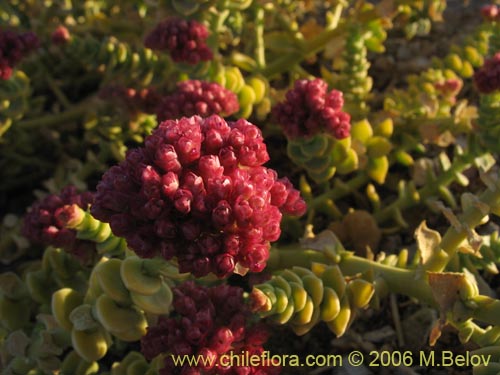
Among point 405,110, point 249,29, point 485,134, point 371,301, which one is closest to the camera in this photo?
point 371,301

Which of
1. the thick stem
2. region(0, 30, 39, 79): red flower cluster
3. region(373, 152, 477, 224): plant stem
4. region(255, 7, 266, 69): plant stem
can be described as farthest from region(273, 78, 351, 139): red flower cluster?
region(0, 30, 39, 79): red flower cluster

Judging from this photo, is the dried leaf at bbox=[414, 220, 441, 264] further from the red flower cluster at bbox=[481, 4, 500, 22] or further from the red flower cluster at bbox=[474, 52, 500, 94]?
the red flower cluster at bbox=[481, 4, 500, 22]

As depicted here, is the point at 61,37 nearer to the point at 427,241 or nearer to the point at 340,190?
the point at 340,190

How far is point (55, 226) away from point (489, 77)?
4.04ft

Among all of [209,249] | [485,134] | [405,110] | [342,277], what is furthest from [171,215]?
[405,110]

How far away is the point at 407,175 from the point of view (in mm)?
2295

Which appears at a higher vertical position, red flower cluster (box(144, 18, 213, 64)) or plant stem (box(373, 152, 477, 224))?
red flower cluster (box(144, 18, 213, 64))

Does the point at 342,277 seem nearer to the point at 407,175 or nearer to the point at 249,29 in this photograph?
the point at 407,175

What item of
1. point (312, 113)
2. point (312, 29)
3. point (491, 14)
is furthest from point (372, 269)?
point (312, 29)

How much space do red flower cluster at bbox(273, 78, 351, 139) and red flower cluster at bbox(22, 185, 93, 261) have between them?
55 centimetres

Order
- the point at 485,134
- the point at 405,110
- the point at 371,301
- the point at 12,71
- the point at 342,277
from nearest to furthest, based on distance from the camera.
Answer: the point at 342,277 → the point at 371,301 → the point at 485,134 → the point at 12,71 → the point at 405,110

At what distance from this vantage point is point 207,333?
52.9 inches

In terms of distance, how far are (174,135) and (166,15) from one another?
1.12 meters

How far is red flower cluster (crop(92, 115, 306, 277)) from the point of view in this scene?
1125 mm
